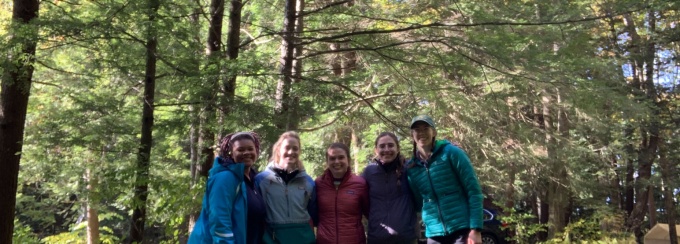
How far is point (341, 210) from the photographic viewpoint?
3260 mm

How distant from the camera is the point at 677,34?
11352 mm

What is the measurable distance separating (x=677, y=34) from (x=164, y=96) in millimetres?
11168

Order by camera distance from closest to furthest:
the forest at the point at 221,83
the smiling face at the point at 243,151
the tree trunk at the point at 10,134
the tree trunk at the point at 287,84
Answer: the smiling face at the point at 243,151, the forest at the point at 221,83, the tree trunk at the point at 287,84, the tree trunk at the point at 10,134

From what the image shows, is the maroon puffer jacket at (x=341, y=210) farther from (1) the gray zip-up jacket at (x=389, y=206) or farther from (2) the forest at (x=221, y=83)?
(2) the forest at (x=221, y=83)

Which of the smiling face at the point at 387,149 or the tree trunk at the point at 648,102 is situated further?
the tree trunk at the point at 648,102

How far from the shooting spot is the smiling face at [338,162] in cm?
329

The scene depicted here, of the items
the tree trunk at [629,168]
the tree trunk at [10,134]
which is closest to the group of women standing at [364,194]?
the tree trunk at [10,134]

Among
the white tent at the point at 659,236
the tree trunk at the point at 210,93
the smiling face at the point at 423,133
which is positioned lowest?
the white tent at the point at 659,236

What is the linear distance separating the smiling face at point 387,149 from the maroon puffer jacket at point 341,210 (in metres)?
0.24

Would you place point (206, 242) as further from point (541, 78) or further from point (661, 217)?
point (661, 217)

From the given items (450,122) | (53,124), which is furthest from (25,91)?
(450,122)

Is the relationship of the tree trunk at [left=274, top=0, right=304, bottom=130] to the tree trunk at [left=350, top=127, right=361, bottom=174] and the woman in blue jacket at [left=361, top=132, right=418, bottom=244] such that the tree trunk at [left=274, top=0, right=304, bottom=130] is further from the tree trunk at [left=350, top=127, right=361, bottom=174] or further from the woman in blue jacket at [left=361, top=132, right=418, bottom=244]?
the tree trunk at [left=350, top=127, right=361, bottom=174]

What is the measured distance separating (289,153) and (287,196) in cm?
27

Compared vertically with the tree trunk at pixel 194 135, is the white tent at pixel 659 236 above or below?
below
